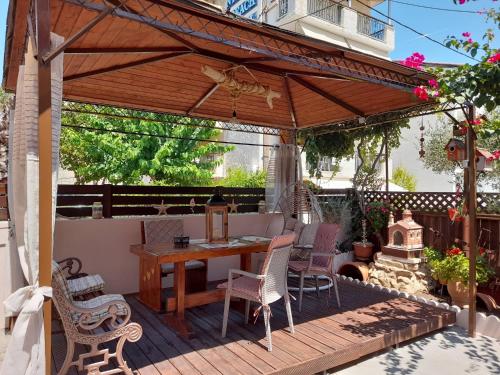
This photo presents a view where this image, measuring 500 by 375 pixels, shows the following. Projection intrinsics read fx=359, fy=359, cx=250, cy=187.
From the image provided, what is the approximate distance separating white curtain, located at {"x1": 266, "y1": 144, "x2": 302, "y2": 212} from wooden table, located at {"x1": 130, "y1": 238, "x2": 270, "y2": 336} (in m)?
2.65

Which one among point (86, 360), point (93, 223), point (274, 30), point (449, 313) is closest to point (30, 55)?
point (274, 30)

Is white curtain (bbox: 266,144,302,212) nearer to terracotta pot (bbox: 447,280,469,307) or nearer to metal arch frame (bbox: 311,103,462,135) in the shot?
metal arch frame (bbox: 311,103,462,135)

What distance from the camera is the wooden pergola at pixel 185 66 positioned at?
82.7 inches

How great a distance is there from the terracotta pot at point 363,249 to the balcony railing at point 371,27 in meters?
11.2

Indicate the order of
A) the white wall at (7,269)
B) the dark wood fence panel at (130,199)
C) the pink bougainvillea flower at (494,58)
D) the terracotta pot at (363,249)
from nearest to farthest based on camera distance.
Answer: the pink bougainvillea flower at (494,58), the white wall at (7,269), the dark wood fence panel at (130,199), the terracotta pot at (363,249)

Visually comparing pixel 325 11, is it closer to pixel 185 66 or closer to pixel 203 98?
pixel 203 98

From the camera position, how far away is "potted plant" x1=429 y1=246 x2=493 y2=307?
4.75 metres

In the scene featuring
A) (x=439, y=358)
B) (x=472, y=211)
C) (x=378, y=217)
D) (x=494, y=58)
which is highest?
(x=494, y=58)

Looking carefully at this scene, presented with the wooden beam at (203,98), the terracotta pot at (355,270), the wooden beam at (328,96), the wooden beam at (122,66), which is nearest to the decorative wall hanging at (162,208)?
the wooden beam at (203,98)

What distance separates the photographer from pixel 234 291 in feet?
11.4

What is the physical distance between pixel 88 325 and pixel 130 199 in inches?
119

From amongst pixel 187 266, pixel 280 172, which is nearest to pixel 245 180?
pixel 280 172

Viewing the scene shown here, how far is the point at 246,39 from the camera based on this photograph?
10.1 ft

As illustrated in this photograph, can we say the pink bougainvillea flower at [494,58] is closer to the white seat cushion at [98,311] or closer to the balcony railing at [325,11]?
the white seat cushion at [98,311]
